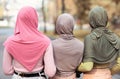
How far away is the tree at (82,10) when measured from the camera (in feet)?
48.8

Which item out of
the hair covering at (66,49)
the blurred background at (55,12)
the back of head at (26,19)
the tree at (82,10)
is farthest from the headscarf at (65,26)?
the tree at (82,10)

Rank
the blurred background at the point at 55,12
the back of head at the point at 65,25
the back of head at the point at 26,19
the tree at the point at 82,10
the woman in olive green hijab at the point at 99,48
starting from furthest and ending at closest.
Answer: the tree at the point at 82,10 < the blurred background at the point at 55,12 < the woman in olive green hijab at the point at 99,48 < the back of head at the point at 65,25 < the back of head at the point at 26,19

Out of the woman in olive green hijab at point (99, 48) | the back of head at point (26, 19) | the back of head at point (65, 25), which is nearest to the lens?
the back of head at point (26, 19)

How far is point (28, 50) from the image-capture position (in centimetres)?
371

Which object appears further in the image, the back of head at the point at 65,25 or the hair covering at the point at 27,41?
the back of head at the point at 65,25

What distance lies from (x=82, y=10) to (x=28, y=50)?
11.6 m

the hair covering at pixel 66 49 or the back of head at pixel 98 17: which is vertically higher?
the back of head at pixel 98 17

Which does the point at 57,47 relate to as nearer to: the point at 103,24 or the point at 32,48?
the point at 32,48

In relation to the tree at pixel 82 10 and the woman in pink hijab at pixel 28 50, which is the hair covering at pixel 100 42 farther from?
the tree at pixel 82 10

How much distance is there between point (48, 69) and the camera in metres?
3.73

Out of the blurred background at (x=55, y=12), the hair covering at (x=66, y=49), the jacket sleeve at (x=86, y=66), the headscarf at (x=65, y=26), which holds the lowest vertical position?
the blurred background at (x=55, y=12)

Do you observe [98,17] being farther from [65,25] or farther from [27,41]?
[27,41]

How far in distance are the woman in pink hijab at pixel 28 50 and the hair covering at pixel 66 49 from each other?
0.18 metres

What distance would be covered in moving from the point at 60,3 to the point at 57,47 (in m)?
12.5
